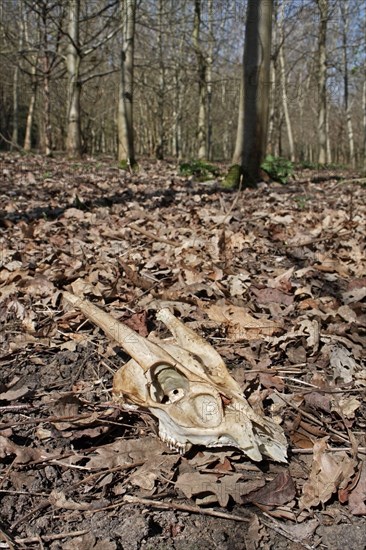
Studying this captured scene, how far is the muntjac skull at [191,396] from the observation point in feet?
5.83

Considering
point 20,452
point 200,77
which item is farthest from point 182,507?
point 200,77

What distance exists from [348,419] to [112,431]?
107 centimetres

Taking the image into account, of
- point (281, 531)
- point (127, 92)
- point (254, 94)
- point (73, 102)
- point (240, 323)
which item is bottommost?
point (281, 531)

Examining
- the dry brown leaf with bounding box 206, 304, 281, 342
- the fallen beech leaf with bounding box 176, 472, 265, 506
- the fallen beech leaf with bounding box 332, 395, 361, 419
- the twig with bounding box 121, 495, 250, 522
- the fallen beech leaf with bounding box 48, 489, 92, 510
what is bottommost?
the fallen beech leaf with bounding box 48, 489, 92, 510

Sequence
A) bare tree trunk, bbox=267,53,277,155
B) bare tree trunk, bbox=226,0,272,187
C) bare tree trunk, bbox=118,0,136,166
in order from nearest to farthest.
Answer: bare tree trunk, bbox=226,0,272,187
bare tree trunk, bbox=118,0,136,166
bare tree trunk, bbox=267,53,277,155

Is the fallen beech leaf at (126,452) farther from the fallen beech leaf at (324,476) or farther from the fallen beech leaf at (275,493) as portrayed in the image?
the fallen beech leaf at (324,476)

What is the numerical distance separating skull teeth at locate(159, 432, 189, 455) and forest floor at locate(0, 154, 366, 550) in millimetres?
40

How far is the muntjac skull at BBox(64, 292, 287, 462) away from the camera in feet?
5.83

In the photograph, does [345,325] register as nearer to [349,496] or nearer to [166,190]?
[349,496]

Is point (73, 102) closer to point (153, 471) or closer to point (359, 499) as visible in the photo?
point (153, 471)

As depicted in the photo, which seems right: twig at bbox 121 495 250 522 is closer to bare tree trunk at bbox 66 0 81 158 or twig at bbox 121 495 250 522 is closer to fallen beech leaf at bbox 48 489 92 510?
fallen beech leaf at bbox 48 489 92 510

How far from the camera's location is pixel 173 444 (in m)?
1.90

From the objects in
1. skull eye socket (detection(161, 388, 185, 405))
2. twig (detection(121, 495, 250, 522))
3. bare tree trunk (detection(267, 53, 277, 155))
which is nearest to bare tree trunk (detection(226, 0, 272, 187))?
skull eye socket (detection(161, 388, 185, 405))

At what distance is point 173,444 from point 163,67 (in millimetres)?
16866
